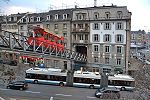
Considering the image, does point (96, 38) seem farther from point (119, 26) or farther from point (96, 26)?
point (119, 26)

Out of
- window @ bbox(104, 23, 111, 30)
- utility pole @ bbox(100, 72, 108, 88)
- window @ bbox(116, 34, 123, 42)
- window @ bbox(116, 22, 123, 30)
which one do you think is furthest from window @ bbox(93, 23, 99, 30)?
utility pole @ bbox(100, 72, 108, 88)

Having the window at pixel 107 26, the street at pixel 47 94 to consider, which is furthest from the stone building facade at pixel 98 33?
the street at pixel 47 94

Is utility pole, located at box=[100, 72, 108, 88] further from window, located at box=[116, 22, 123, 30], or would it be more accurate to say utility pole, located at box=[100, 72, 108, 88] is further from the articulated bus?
window, located at box=[116, 22, 123, 30]

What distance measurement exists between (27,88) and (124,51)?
794 inches

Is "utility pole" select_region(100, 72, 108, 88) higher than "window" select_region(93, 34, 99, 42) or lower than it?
lower

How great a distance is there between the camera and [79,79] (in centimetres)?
3434

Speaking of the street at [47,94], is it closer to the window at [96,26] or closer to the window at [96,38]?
the window at [96,38]

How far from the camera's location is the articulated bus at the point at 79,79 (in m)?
33.5

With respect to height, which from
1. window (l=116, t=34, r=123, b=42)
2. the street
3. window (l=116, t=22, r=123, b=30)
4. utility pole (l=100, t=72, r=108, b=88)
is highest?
window (l=116, t=22, r=123, b=30)

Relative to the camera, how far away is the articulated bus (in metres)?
33.5

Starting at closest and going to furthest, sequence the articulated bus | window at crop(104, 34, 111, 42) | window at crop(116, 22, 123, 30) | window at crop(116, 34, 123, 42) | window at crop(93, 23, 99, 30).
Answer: the articulated bus
window at crop(116, 22, 123, 30)
window at crop(116, 34, 123, 42)
window at crop(104, 34, 111, 42)
window at crop(93, 23, 99, 30)

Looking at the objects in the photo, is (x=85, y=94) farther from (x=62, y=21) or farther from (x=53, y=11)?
(x=53, y=11)

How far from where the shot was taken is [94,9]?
4706 cm

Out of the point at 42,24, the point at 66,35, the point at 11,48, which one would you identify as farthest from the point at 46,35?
the point at 11,48
